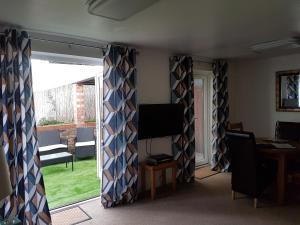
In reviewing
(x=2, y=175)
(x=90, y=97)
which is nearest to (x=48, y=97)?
(x=90, y=97)

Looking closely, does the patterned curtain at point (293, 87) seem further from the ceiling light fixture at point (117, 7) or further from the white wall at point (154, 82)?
the ceiling light fixture at point (117, 7)

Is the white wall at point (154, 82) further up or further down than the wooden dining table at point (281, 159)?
further up

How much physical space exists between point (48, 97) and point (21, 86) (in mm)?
3461

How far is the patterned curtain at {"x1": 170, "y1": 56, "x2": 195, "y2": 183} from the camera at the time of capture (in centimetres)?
408

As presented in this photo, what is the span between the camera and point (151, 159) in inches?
143

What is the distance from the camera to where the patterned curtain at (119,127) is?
3289mm

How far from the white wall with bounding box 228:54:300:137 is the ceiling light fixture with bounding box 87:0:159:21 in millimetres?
3652

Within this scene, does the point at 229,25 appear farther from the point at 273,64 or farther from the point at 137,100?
the point at 273,64

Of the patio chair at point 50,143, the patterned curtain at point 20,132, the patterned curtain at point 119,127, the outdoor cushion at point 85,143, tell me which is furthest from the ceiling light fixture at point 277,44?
the patio chair at point 50,143

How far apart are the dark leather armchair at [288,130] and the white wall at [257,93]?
20 centimetres

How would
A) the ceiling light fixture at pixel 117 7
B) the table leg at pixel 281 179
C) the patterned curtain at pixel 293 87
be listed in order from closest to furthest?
1. the ceiling light fixture at pixel 117 7
2. the table leg at pixel 281 179
3. the patterned curtain at pixel 293 87

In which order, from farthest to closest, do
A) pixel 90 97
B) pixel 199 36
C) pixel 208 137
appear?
pixel 90 97
pixel 208 137
pixel 199 36

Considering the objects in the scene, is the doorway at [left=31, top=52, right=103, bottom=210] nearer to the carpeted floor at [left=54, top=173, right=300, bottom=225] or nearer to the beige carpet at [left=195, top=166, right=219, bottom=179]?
the carpeted floor at [left=54, top=173, right=300, bottom=225]

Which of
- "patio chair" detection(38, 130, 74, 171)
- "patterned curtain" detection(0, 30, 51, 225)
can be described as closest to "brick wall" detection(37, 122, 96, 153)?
Answer: "patio chair" detection(38, 130, 74, 171)
